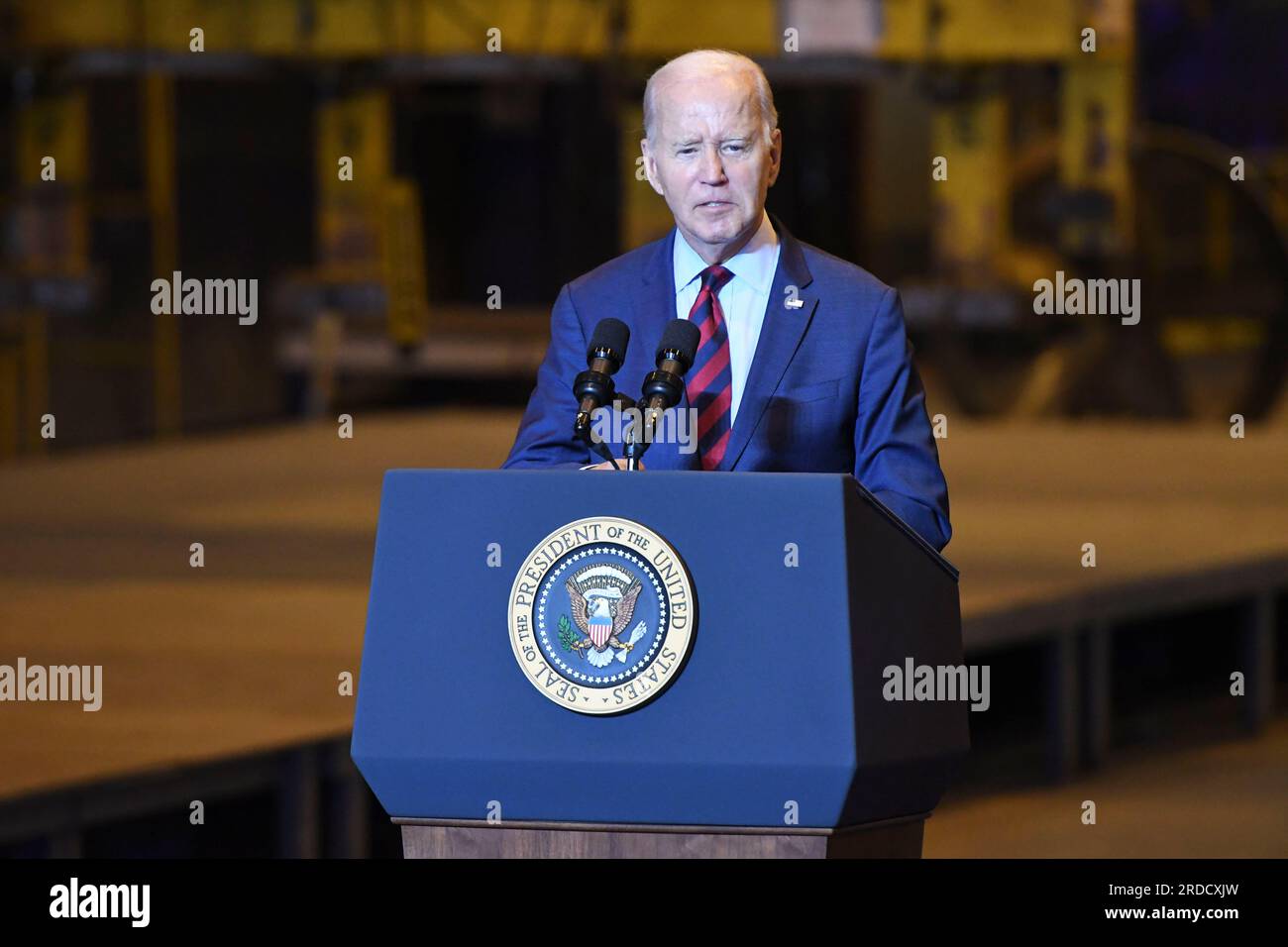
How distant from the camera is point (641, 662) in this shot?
190 cm

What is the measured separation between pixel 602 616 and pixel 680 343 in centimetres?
27

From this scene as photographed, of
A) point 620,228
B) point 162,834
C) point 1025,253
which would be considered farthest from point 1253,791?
point 620,228

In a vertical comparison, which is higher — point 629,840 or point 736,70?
point 736,70

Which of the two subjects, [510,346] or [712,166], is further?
[510,346]

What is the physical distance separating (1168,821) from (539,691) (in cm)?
324

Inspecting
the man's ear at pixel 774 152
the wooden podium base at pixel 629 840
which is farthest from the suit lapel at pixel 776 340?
the wooden podium base at pixel 629 840

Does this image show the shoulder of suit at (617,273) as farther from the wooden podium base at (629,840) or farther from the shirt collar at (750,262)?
the wooden podium base at (629,840)

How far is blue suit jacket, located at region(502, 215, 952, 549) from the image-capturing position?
222 cm

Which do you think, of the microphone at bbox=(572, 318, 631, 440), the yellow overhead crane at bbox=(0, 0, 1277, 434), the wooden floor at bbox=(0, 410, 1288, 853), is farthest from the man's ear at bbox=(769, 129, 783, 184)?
the yellow overhead crane at bbox=(0, 0, 1277, 434)

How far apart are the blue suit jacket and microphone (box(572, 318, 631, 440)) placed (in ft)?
0.47

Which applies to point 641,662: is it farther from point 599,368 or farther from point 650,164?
point 650,164

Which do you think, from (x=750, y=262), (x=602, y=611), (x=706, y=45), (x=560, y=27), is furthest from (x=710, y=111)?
(x=560, y=27)
